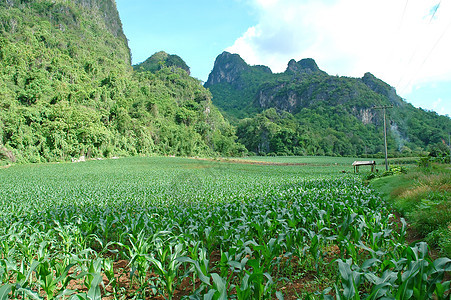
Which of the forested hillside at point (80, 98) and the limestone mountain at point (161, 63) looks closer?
the forested hillside at point (80, 98)

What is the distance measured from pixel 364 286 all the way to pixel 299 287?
898 mm

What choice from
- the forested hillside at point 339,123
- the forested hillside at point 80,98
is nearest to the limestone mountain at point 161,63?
the forested hillside at point 80,98

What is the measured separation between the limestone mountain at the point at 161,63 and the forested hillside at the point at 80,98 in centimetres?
2377

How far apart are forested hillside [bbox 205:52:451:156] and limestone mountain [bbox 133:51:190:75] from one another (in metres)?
50.4

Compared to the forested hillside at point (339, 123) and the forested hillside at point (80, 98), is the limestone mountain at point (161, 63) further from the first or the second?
the forested hillside at point (339, 123)

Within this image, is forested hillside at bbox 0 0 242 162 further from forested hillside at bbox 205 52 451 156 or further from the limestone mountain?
the limestone mountain

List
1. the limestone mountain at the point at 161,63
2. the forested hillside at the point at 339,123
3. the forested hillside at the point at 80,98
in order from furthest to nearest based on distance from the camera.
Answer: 1. the limestone mountain at the point at 161,63
2. the forested hillside at the point at 339,123
3. the forested hillside at the point at 80,98

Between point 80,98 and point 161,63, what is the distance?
89614 millimetres

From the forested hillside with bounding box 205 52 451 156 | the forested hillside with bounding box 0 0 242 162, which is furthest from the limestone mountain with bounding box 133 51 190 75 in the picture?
the forested hillside with bounding box 205 52 451 156

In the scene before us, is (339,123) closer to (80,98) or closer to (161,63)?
(161,63)

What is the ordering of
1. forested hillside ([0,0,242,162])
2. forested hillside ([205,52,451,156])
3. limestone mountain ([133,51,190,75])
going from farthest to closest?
limestone mountain ([133,51,190,75]), forested hillside ([205,52,451,156]), forested hillside ([0,0,242,162])

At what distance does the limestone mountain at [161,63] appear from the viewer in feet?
468

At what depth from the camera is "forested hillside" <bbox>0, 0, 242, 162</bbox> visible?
42.7 meters

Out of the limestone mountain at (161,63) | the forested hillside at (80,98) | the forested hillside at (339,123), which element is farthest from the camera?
the limestone mountain at (161,63)
